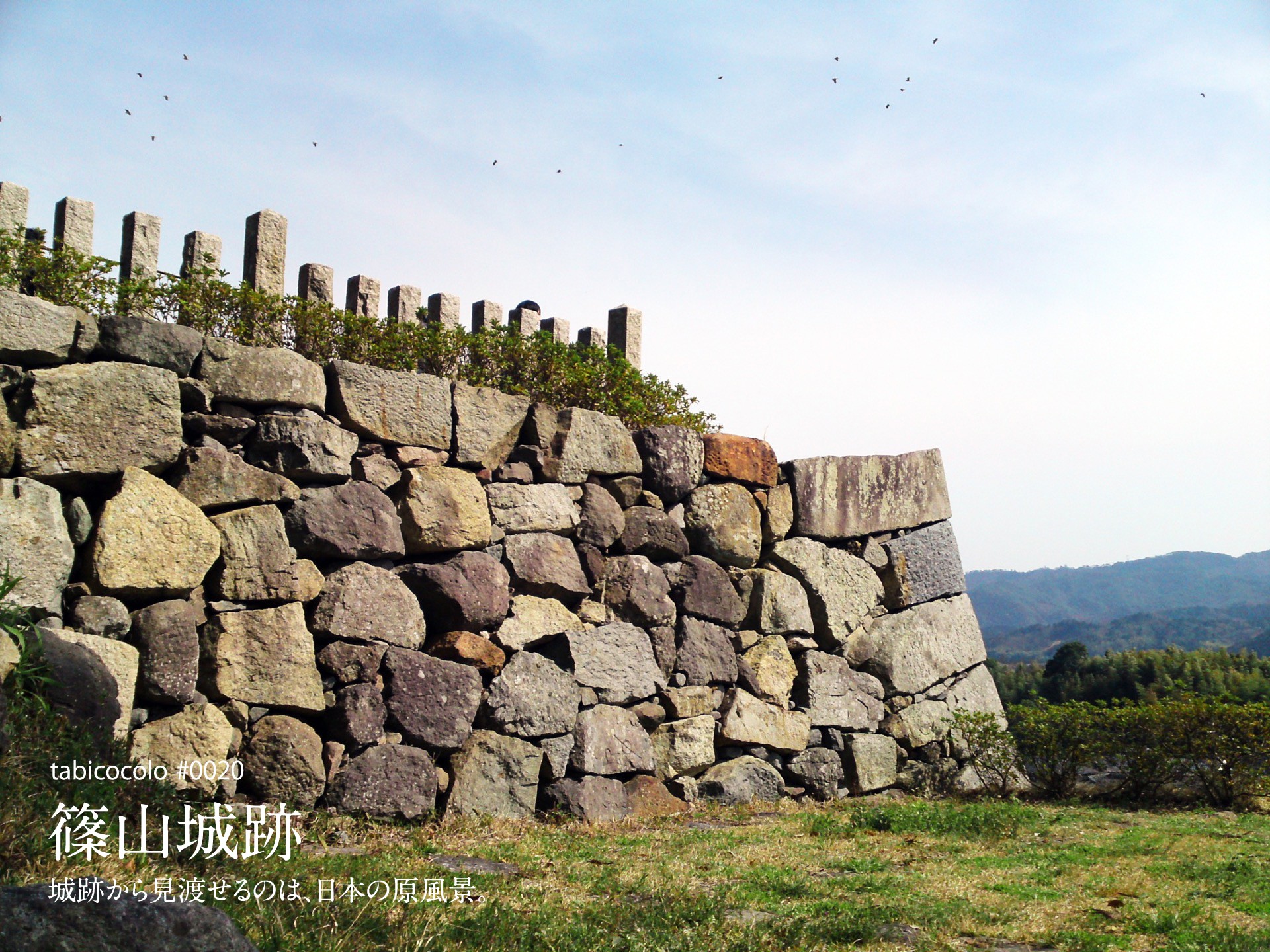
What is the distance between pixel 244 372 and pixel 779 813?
5.04 m

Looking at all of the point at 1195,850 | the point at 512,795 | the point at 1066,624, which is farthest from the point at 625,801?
the point at 1066,624

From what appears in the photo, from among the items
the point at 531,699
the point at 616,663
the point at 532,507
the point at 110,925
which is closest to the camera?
the point at 110,925

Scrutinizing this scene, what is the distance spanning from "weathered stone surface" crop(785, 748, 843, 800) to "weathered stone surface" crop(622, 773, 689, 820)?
132 centimetres

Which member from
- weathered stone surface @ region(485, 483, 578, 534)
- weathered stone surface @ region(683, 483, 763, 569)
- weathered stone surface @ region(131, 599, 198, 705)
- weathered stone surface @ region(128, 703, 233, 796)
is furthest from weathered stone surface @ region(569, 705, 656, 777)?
weathered stone surface @ region(131, 599, 198, 705)

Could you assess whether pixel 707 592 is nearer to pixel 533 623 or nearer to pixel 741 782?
pixel 741 782

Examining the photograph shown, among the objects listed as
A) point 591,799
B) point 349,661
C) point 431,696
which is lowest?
point 591,799

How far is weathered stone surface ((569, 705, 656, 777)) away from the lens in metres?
6.78

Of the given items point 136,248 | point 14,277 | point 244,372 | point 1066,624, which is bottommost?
point 1066,624

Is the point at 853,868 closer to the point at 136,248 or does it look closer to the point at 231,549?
the point at 231,549

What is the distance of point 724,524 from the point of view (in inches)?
321

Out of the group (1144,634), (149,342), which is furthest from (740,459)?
(1144,634)

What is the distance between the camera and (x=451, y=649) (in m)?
6.32

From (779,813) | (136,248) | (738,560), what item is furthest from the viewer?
(738,560)

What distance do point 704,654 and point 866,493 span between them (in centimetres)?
250
